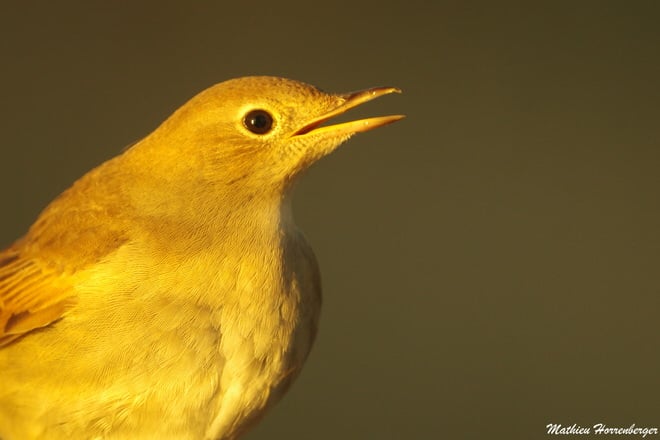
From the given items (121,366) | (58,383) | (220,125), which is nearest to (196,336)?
(121,366)

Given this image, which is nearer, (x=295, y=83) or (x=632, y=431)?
(x=295, y=83)

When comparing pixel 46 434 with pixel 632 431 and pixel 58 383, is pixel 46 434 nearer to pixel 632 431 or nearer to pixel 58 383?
pixel 58 383

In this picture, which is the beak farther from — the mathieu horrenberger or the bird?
the mathieu horrenberger

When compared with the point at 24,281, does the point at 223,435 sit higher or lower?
lower

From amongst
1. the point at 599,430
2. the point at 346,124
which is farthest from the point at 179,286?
the point at 599,430

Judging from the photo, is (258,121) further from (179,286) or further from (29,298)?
(29,298)

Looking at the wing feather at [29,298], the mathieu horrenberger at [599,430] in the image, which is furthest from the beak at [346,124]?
the mathieu horrenberger at [599,430]

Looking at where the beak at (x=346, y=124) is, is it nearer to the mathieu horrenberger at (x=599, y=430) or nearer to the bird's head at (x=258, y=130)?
the bird's head at (x=258, y=130)
